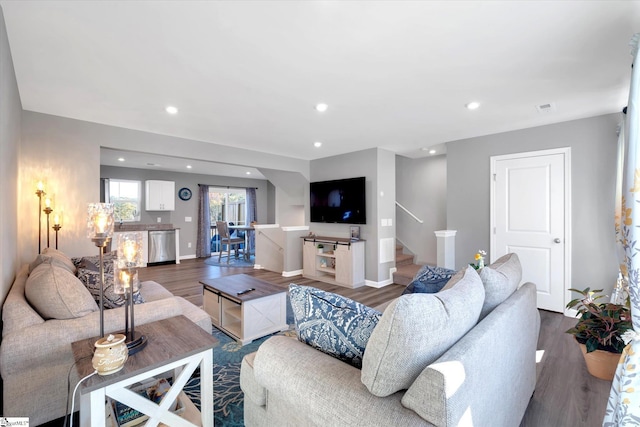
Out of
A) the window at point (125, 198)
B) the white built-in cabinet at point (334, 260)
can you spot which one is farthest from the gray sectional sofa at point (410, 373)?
the window at point (125, 198)

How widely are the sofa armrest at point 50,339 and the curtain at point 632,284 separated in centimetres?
250

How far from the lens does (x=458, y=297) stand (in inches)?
45.8

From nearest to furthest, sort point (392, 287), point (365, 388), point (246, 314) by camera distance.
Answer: point (365, 388) < point (246, 314) < point (392, 287)

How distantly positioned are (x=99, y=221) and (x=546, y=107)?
13.1 feet

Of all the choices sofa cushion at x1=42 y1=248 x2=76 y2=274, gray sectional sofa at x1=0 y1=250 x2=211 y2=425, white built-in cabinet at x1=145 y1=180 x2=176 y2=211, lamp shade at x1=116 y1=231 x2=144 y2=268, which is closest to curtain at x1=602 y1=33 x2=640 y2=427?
lamp shade at x1=116 y1=231 x2=144 y2=268

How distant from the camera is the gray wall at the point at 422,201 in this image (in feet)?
18.6

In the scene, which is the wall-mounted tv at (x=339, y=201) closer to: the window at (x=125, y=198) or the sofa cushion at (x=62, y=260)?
the sofa cushion at (x=62, y=260)

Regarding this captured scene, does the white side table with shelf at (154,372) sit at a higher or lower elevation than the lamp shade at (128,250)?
lower

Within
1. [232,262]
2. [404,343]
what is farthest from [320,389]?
[232,262]

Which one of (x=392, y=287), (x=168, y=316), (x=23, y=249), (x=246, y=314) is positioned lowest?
(x=392, y=287)

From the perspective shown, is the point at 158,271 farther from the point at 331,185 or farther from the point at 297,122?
the point at 297,122

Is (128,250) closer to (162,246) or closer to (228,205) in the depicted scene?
(162,246)

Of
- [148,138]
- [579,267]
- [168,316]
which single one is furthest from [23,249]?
[579,267]

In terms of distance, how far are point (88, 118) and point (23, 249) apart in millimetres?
1568
